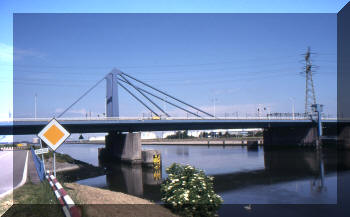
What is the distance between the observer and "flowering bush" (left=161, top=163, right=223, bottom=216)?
35.8ft

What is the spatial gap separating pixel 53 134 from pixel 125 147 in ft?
157

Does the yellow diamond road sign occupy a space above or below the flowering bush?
above

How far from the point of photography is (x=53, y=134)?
1035 centimetres

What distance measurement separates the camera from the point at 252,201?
21.7 m

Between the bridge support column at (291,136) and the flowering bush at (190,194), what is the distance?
2895 inches

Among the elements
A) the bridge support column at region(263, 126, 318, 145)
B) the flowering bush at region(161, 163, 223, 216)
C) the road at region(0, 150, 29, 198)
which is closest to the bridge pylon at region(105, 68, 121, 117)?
the road at region(0, 150, 29, 198)

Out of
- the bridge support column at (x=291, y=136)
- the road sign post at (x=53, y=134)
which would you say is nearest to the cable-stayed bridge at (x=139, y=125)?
the bridge support column at (x=291, y=136)

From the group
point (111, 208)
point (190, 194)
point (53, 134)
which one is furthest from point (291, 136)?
point (53, 134)

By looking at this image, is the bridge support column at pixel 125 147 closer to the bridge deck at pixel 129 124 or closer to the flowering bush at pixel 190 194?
the bridge deck at pixel 129 124

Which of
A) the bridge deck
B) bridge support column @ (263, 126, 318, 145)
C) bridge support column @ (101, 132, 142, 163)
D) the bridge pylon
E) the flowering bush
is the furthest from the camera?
bridge support column @ (263, 126, 318, 145)

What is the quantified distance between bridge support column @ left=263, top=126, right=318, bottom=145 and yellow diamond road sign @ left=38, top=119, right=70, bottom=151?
253 ft

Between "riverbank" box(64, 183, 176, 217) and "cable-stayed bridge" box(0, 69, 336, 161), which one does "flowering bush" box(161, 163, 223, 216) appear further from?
"cable-stayed bridge" box(0, 69, 336, 161)

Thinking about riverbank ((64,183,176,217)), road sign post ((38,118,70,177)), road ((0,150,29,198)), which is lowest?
road ((0,150,29,198))

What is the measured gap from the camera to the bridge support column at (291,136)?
78.3 metres
